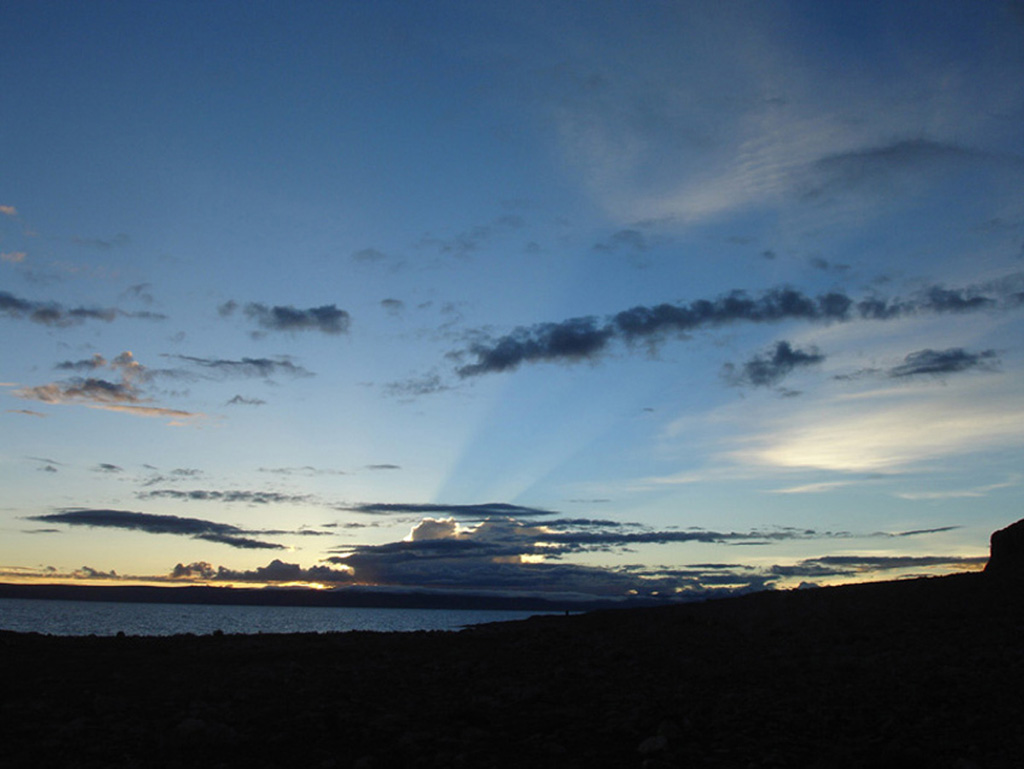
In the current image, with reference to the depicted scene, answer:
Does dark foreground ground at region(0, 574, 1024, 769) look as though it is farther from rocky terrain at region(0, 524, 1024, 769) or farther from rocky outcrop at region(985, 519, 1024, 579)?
rocky outcrop at region(985, 519, 1024, 579)

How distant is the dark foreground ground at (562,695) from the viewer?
33.7 feet

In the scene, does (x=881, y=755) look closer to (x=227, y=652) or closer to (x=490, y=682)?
(x=490, y=682)

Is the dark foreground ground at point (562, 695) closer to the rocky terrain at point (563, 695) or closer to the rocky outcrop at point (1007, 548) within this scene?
the rocky terrain at point (563, 695)

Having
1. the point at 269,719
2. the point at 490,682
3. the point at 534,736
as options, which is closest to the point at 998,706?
the point at 534,736

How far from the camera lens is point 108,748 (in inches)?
426

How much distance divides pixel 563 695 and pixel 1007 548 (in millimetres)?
25408

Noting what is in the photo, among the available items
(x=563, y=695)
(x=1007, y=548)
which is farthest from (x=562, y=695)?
(x=1007, y=548)

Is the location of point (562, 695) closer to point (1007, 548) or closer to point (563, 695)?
point (563, 695)

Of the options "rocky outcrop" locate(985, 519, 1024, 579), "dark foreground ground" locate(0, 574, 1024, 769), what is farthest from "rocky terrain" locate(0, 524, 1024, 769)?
"rocky outcrop" locate(985, 519, 1024, 579)

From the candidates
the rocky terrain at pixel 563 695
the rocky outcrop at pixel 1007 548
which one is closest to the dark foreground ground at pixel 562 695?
the rocky terrain at pixel 563 695

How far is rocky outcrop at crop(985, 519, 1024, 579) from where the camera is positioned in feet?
92.9

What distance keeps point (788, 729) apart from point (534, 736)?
3.68 meters

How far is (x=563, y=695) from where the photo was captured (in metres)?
13.9

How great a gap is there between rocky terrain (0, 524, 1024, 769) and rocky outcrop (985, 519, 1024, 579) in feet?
23.5
